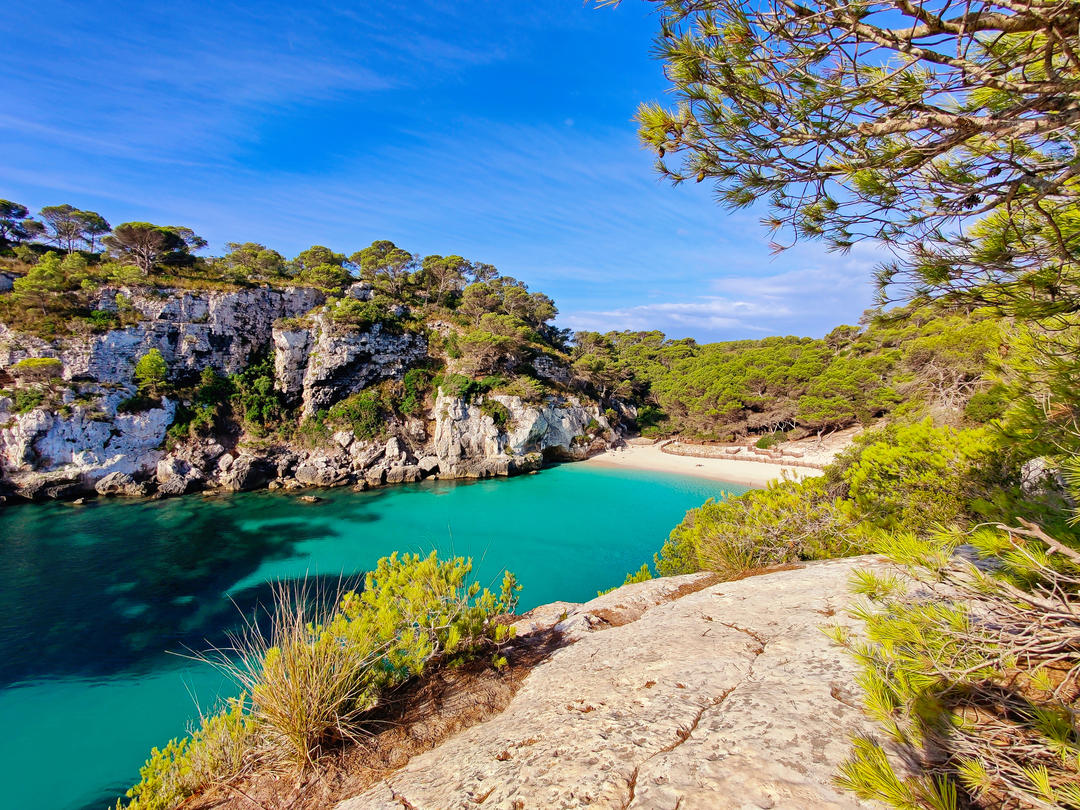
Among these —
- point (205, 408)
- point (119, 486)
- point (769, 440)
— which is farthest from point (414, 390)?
point (769, 440)

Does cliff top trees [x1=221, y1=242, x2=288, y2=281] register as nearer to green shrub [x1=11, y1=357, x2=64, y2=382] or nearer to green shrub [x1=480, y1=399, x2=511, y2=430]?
green shrub [x1=11, y1=357, x2=64, y2=382]

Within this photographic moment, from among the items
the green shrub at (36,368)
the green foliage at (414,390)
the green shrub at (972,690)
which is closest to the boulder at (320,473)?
the green foliage at (414,390)

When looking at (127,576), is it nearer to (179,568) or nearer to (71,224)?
(179,568)

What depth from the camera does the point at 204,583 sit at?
10781 millimetres

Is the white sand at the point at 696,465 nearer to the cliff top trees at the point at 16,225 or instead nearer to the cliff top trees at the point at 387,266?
the cliff top trees at the point at 387,266

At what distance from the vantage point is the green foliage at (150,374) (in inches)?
816

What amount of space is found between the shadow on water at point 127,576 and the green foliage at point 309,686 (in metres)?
7.76

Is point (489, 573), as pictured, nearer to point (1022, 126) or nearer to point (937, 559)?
point (937, 559)

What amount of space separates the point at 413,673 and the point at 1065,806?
3075 millimetres

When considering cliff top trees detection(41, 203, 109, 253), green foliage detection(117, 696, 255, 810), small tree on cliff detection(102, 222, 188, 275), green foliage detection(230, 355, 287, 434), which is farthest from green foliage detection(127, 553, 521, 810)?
cliff top trees detection(41, 203, 109, 253)

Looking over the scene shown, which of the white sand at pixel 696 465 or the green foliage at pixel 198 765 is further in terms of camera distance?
the white sand at pixel 696 465

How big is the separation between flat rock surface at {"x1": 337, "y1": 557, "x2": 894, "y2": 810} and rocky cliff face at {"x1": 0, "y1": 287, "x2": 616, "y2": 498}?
792 inches

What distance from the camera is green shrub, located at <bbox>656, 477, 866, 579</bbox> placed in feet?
16.5

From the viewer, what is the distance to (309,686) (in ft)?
7.82
